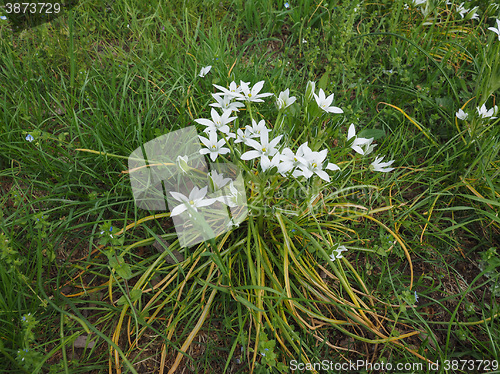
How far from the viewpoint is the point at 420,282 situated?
1949mm

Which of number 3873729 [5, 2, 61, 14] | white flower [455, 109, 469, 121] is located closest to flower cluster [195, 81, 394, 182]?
white flower [455, 109, 469, 121]

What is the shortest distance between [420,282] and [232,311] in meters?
1.14

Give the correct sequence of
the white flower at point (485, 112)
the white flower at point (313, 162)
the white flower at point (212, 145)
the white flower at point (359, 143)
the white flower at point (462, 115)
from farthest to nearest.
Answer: the white flower at point (462, 115), the white flower at point (485, 112), the white flower at point (359, 143), the white flower at point (212, 145), the white flower at point (313, 162)

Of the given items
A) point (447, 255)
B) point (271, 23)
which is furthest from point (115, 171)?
point (447, 255)

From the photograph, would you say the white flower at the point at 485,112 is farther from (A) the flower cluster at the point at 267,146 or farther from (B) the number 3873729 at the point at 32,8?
(B) the number 3873729 at the point at 32,8
